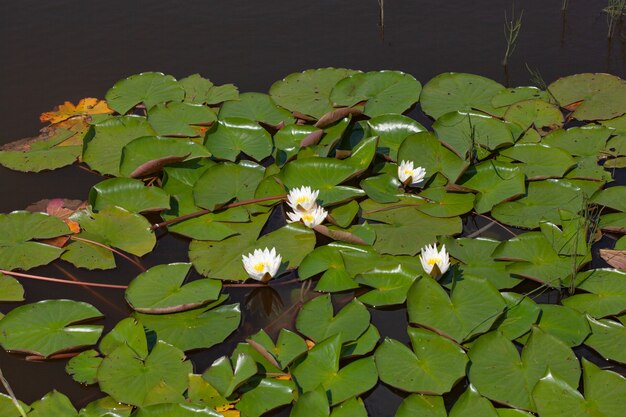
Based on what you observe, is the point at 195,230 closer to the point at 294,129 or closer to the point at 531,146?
the point at 294,129

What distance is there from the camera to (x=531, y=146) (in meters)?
3.82

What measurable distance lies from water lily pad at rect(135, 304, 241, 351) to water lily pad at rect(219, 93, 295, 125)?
4.60 ft

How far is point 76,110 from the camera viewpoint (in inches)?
177

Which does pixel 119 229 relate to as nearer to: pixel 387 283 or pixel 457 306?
pixel 387 283

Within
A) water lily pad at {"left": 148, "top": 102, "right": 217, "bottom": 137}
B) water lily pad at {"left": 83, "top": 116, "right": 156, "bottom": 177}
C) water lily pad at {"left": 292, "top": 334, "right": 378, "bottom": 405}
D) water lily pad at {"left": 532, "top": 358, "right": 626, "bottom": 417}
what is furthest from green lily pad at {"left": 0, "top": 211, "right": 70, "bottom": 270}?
water lily pad at {"left": 532, "top": 358, "right": 626, "bottom": 417}

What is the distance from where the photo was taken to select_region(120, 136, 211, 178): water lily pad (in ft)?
12.3

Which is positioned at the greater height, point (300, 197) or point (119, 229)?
point (300, 197)

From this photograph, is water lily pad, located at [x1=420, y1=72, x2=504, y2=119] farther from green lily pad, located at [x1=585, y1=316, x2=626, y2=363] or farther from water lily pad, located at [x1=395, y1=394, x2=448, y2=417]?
water lily pad, located at [x1=395, y1=394, x2=448, y2=417]

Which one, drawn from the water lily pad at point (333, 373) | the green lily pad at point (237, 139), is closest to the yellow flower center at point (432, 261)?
the water lily pad at point (333, 373)

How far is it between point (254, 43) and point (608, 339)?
126 inches

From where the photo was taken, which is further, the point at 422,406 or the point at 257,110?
the point at 257,110

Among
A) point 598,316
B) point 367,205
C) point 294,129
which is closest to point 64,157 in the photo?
point 294,129

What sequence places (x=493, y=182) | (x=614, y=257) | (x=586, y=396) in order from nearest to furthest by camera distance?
(x=586, y=396) → (x=614, y=257) → (x=493, y=182)

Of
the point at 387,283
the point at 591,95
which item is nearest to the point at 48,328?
the point at 387,283
